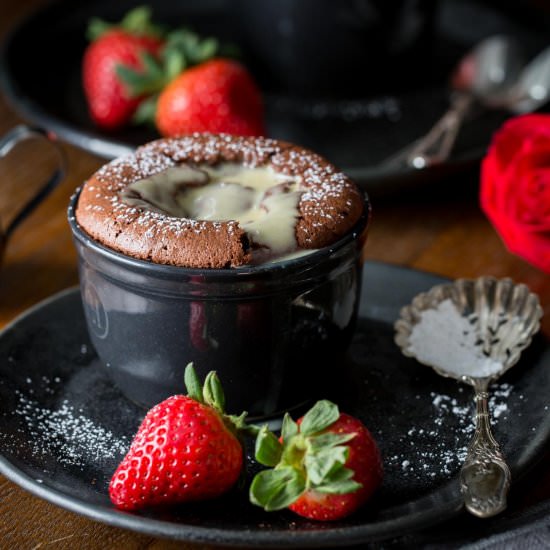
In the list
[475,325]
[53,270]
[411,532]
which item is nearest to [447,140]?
[475,325]

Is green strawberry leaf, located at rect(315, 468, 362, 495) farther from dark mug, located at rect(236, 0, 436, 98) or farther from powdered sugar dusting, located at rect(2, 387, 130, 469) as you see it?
dark mug, located at rect(236, 0, 436, 98)

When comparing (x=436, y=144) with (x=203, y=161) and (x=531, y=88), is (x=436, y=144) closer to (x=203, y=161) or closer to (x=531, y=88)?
(x=531, y=88)

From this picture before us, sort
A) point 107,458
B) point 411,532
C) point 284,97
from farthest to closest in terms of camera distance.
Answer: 1. point 284,97
2. point 107,458
3. point 411,532

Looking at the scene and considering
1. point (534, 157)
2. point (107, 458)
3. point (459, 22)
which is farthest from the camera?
point (459, 22)

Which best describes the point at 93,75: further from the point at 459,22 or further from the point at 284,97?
the point at 459,22

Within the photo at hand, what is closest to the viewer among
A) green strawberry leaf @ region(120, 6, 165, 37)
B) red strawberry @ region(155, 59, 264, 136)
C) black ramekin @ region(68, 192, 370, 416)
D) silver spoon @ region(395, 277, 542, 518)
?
black ramekin @ region(68, 192, 370, 416)

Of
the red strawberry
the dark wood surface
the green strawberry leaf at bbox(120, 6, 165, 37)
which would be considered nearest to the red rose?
the dark wood surface
